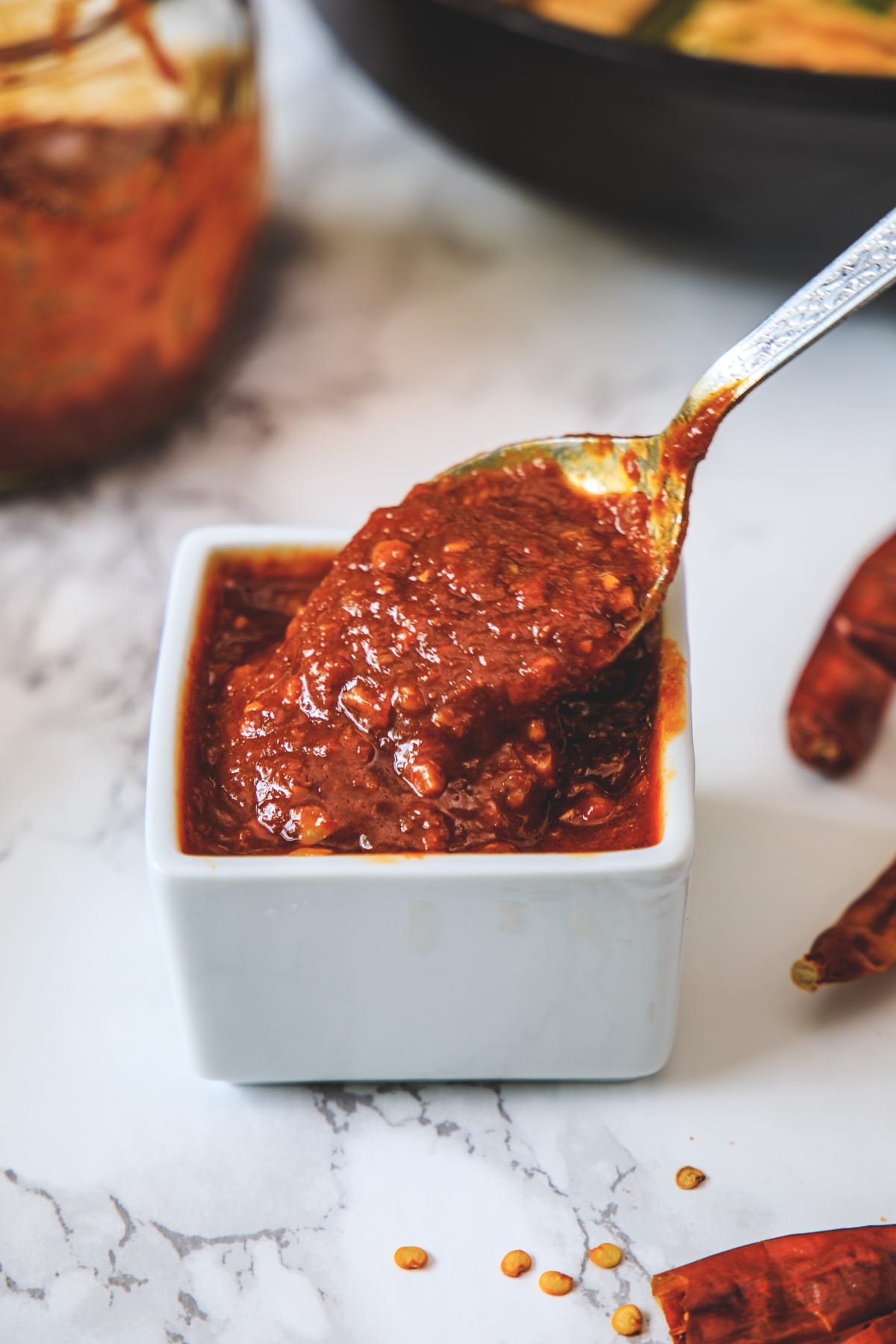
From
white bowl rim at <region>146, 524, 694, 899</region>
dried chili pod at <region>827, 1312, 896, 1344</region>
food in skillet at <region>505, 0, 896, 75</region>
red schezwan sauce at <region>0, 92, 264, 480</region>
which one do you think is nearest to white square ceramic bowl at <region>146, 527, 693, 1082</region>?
white bowl rim at <region>146, 524, 694, 899</region>

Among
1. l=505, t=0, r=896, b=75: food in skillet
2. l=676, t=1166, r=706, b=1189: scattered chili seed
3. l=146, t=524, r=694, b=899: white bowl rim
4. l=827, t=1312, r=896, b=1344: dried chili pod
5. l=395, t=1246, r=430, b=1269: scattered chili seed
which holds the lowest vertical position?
l=676, t=1166, r=706, b=1189: scattered chili seed

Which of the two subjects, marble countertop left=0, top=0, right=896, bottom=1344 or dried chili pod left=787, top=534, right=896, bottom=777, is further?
dried chili pod left=787, top=534, right=896, bottom=777

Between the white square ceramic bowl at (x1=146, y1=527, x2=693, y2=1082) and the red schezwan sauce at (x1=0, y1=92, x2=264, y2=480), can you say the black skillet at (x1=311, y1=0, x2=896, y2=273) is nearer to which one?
the red schezwan sauce at (x1=0, y1=92, x2=264, y2=480)

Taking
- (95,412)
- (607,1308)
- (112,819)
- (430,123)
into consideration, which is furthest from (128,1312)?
(430,123)

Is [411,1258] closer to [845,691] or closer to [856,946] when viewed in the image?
[856,946]

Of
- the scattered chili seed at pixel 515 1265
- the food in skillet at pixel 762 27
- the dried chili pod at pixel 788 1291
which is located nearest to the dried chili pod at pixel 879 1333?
the dried chili pod at pixel 788 1291

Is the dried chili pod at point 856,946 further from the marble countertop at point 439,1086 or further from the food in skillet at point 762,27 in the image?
the food in skillet at point 762,27

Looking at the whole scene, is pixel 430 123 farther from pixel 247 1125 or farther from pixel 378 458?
pixel 247 1125
